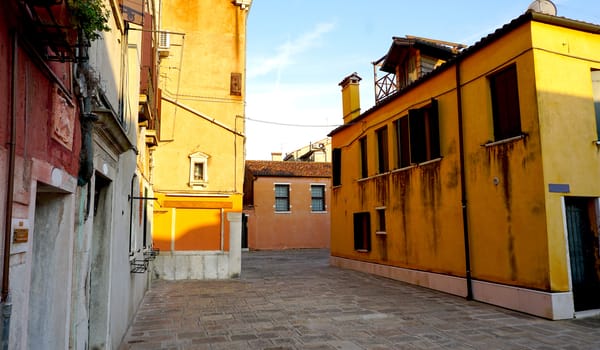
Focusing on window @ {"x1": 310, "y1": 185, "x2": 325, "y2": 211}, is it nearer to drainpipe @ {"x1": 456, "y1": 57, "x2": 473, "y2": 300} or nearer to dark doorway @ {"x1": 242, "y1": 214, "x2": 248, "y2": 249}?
dark doorway @ {"x1": 242, "y1": 214, "x2": 248, "y2": 249}

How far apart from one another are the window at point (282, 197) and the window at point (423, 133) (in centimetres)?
1721

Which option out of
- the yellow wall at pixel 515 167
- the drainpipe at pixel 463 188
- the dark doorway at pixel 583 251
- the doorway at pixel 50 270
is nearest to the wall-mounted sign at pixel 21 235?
the doorway at pixel 50 270

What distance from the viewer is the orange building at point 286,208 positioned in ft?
90.6

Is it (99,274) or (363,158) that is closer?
(99,274)

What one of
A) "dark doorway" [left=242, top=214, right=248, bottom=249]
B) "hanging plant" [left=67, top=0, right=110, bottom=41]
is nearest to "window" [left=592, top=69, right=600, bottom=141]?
"hanging plant" [left=67, top=0, right=110, bottom=41]

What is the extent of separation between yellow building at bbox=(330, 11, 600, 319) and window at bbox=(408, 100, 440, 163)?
3 cm

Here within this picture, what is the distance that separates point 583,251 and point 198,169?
10317 mm

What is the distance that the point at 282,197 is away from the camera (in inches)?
1109

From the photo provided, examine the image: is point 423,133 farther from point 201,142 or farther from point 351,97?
point 201,142

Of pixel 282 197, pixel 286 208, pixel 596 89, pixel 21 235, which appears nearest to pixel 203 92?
pixel 596 89

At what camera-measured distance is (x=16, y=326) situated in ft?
7.38

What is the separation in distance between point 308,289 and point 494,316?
4657 millimetres

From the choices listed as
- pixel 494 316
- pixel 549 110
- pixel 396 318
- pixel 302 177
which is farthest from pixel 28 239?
pixel 302 177

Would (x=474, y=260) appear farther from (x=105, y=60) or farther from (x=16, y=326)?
(x=16, y=326)
